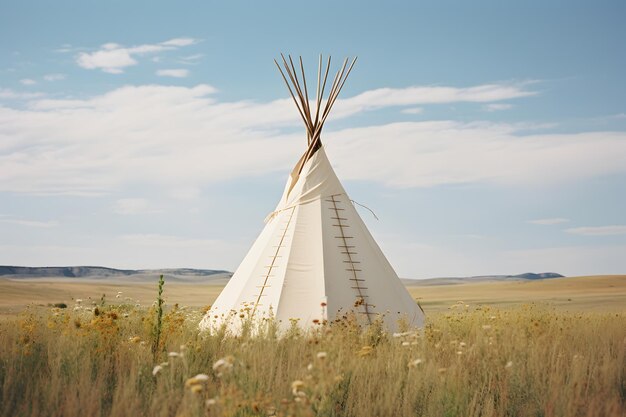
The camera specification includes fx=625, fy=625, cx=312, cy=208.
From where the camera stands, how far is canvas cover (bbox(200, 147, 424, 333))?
9.89 m

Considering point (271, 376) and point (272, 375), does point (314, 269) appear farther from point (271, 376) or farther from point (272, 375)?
point (271, 376)

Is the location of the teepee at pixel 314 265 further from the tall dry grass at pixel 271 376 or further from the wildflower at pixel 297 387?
the wildflower at pixel 297 387

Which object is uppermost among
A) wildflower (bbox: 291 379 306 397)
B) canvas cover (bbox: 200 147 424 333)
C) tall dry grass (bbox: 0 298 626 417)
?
canvas cover (bbox: 200 147 424 333)

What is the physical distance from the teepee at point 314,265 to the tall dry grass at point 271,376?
1493 mm

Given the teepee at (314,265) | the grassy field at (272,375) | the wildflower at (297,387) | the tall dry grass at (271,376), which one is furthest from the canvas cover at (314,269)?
the wildflower at (297,387)

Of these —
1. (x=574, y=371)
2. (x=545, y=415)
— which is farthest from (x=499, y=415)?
(x=574, y=371)

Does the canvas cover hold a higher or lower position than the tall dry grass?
higher

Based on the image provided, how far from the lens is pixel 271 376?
18.3ft

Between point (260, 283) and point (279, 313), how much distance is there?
0.80 meters

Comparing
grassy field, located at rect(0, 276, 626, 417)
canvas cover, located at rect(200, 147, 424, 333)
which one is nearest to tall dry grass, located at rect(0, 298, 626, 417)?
grassy field, located at rect(0, 276, 626, 417)

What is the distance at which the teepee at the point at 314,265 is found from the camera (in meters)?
9.90

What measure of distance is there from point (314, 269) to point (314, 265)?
77 millimetres

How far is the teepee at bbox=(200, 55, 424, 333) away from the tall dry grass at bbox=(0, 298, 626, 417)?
1.49 m

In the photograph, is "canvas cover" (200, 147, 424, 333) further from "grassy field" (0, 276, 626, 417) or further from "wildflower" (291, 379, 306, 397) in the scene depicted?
"wildflower" (291, 379, 306, 397)
